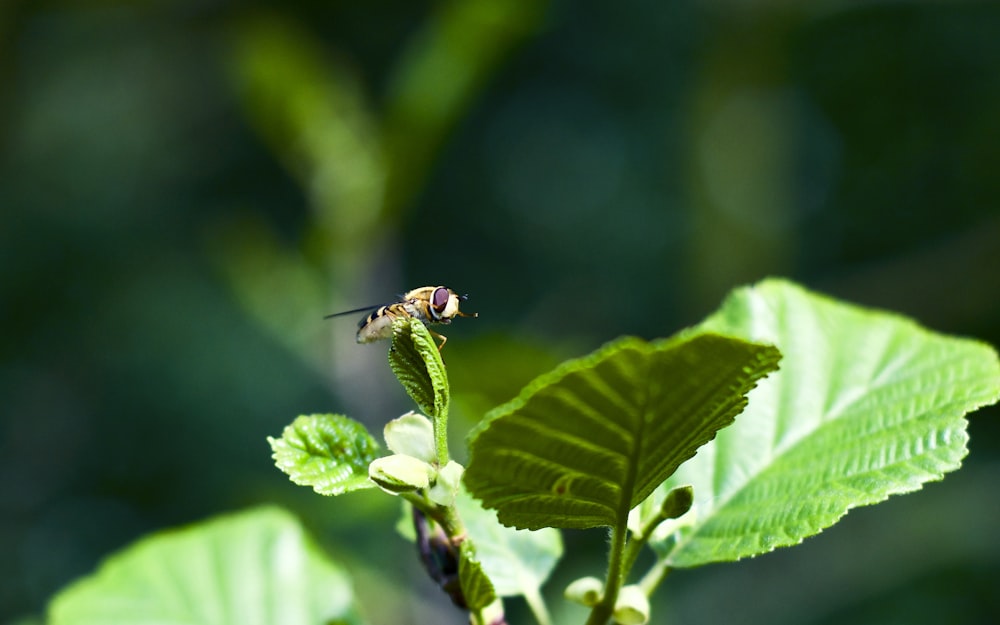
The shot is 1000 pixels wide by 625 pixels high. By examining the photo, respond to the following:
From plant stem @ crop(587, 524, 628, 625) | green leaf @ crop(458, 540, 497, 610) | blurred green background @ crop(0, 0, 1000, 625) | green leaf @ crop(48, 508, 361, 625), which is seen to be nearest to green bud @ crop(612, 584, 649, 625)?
plant stem @ crop(587, 524, 628, 625)

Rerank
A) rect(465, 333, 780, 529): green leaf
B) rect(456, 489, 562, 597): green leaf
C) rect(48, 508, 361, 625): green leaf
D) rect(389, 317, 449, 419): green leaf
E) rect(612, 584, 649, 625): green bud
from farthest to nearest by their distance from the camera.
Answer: rect(48, 508, 361, 625): green leaf
rect(456, 489, 562, 597): green leaf
rect(612, 584, 649, 625): green bud
rect(389, 317, 449, 419): green leaf
rect(465, 333, 780, 529): green leaf

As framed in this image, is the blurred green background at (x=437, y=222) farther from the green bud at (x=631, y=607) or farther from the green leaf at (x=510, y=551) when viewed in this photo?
the green bud at (x=631, y=607)

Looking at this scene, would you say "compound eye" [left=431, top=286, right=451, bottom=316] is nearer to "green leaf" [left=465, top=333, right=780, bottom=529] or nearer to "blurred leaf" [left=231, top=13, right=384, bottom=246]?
"green leaf" [left=465, top=333, right=780, bottom=529]

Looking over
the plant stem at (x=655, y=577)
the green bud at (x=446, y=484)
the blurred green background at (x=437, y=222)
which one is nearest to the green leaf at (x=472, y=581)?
the green bud at (x=446, y=484)

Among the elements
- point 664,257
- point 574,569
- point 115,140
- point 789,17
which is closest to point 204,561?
point 574,569

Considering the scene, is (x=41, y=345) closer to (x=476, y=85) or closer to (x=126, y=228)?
(x=126, y=228)

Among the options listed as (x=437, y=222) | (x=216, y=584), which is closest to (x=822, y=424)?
(x=216, y=584)
